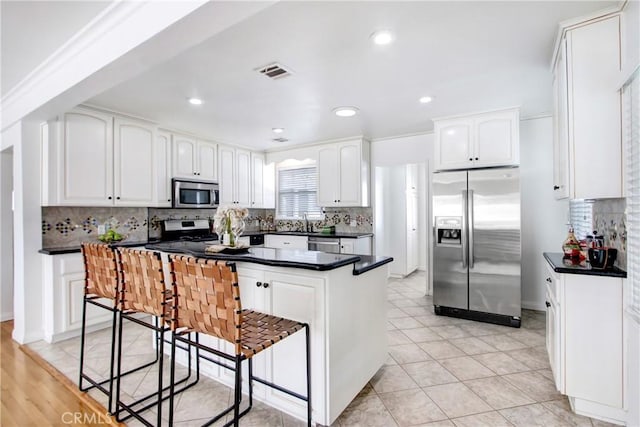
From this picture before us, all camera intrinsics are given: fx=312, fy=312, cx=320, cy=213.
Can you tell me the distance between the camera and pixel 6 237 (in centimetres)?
386

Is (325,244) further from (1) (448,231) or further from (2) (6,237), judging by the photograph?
(2) (6,237)

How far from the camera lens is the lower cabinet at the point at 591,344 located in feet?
6.29

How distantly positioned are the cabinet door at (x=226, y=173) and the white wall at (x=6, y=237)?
8.27 feet

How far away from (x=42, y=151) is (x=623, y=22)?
4.97 metres

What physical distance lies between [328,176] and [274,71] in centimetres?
278

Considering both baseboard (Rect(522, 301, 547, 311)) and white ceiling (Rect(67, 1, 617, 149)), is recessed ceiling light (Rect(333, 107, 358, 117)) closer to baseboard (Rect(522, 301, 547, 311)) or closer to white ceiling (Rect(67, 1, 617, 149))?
white ceiling (Rect(67, 1, 617, 149))

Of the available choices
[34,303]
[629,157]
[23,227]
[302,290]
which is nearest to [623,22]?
[629,157]

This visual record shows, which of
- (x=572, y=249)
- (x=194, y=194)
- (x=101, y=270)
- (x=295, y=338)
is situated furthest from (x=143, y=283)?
(x=572, y=249)

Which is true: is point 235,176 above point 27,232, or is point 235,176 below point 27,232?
above

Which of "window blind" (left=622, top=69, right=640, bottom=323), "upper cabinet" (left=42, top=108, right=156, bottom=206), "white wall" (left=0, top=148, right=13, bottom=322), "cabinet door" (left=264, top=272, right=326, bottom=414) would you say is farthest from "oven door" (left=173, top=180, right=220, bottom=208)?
"window blind" (left=622, top=69, right=640, bottom=323)

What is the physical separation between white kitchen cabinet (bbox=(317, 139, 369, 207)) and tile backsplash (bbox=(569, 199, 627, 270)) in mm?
2766

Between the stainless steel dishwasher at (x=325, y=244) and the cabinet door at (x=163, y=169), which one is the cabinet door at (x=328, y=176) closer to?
the stainless steel dishwasher at (x=325, y=244)

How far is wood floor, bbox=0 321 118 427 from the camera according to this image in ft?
6.62

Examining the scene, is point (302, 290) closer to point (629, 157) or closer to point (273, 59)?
point (273, 59)
